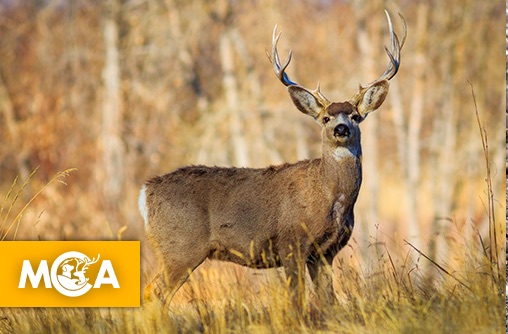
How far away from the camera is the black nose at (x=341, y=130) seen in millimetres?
6340

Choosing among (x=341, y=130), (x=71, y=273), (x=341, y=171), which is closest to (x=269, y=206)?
(x=341, y=171)

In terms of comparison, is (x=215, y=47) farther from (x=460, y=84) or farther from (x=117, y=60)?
(x=460, y=84)

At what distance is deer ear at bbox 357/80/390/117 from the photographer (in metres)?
6.74

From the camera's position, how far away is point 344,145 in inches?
259

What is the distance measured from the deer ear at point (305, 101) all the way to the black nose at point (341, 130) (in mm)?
436

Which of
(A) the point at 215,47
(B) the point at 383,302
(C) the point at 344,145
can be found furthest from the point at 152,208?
(A) the point at 215,47

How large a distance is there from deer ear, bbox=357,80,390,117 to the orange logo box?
1.94 m

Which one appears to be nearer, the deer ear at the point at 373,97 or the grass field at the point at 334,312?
the grass field at the point at 334,312

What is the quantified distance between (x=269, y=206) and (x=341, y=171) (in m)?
0.57

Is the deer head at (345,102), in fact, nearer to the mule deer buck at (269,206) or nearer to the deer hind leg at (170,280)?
the mule deer buck at (269,206)

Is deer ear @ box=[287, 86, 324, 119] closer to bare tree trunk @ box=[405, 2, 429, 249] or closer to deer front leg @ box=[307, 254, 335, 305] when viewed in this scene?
deer front leg @ box=[307, 254, 335, 305]

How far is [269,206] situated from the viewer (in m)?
6.56

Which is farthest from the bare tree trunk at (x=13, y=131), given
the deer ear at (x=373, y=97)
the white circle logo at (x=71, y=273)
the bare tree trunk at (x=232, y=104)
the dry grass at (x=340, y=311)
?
the dry grass at (x=340, y=311)

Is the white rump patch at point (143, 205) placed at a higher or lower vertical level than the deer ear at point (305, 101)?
lower
